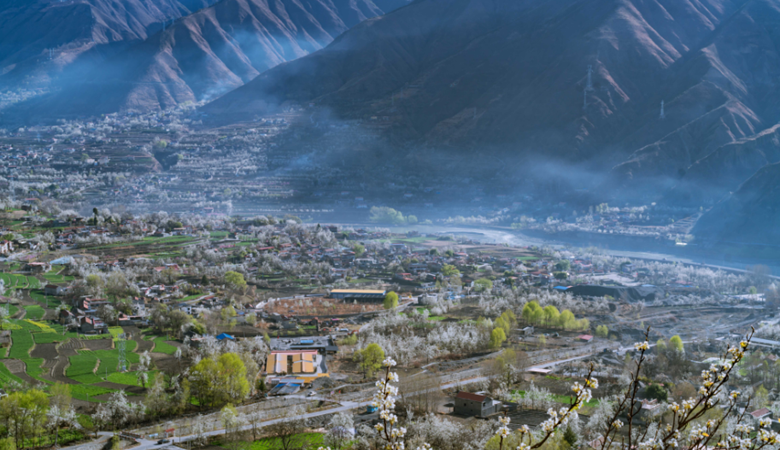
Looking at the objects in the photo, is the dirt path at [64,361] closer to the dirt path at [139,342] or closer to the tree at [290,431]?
the dirt path at [139,342]

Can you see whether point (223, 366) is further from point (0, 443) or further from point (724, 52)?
point (724, 52)

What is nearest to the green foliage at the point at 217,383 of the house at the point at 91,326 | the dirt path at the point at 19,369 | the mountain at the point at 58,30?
the dirt path at the point at 19,369

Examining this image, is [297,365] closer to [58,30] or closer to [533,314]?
[533,314]

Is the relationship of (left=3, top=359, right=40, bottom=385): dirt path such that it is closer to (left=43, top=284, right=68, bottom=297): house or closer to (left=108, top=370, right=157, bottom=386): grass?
(left=108, top=370, right=157, bottom=386): grass

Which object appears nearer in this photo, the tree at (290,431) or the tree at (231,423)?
the tree at (290,431)

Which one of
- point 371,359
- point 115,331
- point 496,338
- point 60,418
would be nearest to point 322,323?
point 371,359

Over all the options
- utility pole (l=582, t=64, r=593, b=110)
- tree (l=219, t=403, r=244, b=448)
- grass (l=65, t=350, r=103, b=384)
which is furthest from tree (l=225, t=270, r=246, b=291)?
utility pole (l=582, t=64, r=593, b=110)
